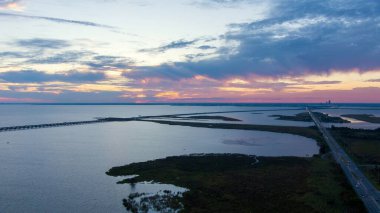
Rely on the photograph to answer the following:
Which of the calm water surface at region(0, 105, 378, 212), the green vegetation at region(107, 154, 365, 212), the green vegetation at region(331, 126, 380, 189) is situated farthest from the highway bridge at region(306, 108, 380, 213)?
the calm water surface at region(0, 105, 378, 212)

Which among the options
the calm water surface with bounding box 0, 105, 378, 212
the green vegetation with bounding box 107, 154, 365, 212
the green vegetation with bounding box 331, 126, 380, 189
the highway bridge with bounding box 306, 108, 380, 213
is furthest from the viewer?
the green vegetation with bounding box 331, 126, 380, 189

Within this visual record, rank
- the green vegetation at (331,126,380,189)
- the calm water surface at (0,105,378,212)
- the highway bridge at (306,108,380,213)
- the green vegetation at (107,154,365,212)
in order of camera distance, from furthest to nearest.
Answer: the green vegetation at (331,126,380,189), the calm water surface at (0,105,378,212), the green vegetation at (107,154,365,212), the highway bridge at (306,108,380,213)

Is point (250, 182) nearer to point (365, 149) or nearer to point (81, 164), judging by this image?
point (81, 164)

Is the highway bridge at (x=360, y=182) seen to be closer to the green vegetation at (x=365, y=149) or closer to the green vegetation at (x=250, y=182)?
the green vegetation at (x=250, y=182)

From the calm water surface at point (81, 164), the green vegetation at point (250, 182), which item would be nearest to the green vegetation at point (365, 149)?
the green vegetation at point (250, 182)

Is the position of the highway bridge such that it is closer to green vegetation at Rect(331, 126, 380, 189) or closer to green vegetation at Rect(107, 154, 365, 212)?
green vegetation at Rect(107, 154, 365, 212)

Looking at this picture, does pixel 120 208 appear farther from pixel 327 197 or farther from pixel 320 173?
pixel 320 173

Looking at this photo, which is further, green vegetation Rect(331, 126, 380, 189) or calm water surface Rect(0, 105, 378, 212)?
green vegetation Rect(331, 126, 380, 189)

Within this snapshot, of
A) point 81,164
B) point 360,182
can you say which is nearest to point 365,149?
point 360,182

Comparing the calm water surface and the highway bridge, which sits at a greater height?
the highway bridge
